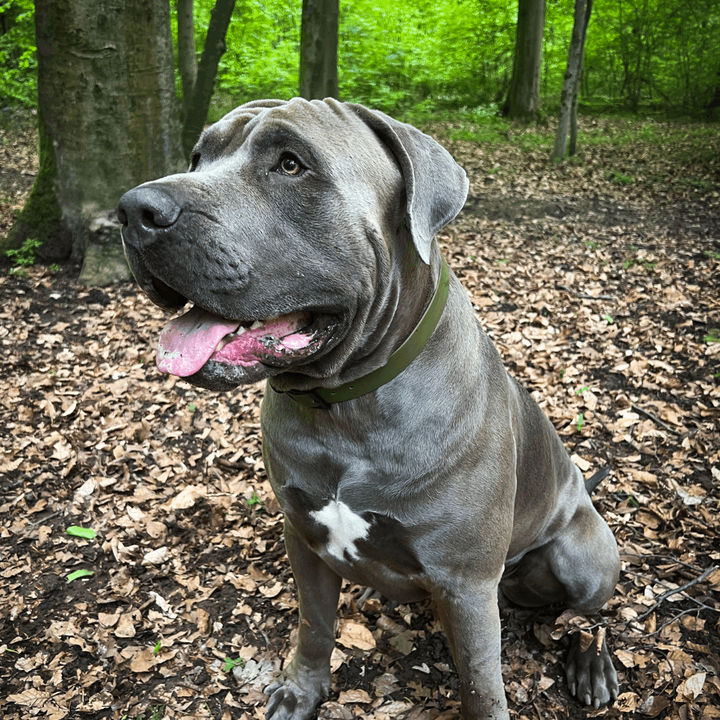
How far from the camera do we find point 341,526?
2.16m

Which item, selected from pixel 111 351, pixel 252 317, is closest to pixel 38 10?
pixel 111 351

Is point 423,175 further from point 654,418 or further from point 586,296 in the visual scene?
point 586,296

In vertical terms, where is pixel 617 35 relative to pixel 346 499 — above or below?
above

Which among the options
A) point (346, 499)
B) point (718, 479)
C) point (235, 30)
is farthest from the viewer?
point (235, 30)

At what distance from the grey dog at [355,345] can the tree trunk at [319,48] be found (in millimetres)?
7495

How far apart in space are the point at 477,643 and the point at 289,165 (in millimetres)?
1719

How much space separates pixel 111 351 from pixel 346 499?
393 centimetres

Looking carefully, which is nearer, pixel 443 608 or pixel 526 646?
pixel 443 608

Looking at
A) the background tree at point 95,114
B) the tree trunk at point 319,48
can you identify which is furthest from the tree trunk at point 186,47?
the background tree at point 95,114

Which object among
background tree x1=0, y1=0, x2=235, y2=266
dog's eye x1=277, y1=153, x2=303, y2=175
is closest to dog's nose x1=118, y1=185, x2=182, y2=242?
dog's eye x1=277, y1=153, x2=303, y2=175

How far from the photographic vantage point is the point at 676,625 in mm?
2988

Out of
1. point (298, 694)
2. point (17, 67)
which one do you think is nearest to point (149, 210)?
point (298, 694)

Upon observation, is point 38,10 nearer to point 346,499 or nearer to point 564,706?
point 346,499

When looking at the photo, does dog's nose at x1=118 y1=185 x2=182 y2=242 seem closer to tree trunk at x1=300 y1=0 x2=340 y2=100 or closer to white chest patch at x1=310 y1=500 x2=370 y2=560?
white chest patch at x1=310 y1=500 x2=370 y2=560
